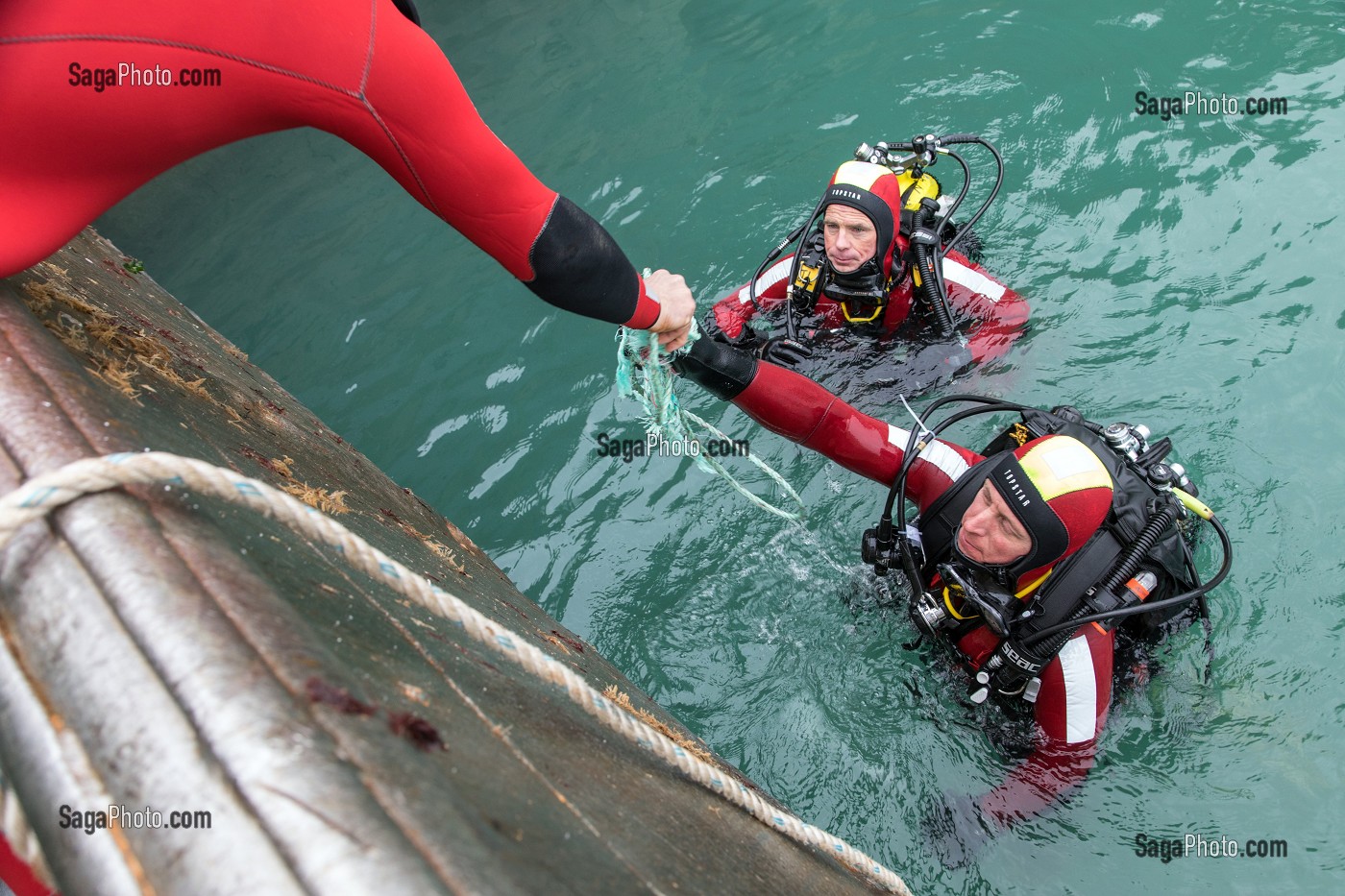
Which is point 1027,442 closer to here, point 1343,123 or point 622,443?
point 622,443

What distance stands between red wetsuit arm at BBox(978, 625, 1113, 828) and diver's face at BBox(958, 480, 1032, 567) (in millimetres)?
420

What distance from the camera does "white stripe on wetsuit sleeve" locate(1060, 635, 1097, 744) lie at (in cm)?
308

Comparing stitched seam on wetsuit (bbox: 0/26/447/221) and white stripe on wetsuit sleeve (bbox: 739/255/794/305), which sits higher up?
white stripe on wetsuit sleeve (bbox: 739/255/794/305)

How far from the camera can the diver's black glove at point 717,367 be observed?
10.0 ft

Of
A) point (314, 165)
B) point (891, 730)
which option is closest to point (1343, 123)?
point (891, 730)

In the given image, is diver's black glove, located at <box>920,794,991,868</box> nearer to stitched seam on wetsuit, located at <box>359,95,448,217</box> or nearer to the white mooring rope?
the white mooring rope

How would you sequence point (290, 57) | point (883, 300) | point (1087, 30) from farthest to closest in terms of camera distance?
point (1087, 30) → point (883, 300) → point (290, 57)

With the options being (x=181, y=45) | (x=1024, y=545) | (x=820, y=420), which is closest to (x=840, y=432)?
(x=820, y=420)

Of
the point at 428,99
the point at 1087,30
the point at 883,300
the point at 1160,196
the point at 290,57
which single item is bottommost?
the point at 290,57

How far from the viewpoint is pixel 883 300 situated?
462cm

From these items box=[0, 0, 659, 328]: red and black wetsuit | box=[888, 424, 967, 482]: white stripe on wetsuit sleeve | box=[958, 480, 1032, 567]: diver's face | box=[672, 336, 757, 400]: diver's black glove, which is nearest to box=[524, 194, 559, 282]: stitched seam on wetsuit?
box=[0, 0, 659, 328]: red and black wetsuit

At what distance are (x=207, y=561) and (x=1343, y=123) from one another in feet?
22.7

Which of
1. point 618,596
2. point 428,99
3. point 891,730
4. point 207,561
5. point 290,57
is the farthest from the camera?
point 618,596

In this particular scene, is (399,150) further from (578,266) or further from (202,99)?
(578,266)
